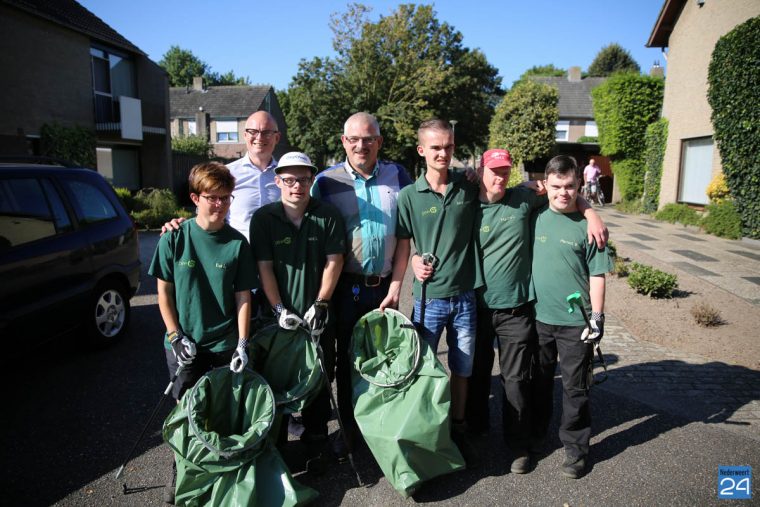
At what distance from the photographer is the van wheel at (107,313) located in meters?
5.05

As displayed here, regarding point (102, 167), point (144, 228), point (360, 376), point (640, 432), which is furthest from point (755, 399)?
point (102, 167)

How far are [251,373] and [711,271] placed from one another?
8.82 meters

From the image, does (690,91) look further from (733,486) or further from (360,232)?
(360,232)

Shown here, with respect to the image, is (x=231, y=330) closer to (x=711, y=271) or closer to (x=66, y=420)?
(x=66, y=420)

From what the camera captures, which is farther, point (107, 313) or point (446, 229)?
point (107, 313)

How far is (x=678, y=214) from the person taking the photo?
49.6ft

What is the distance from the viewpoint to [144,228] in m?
14.6

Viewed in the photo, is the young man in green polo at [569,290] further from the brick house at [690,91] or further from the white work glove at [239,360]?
the brick house at [690,91]

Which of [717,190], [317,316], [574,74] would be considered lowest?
[317,316]

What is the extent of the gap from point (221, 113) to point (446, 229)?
44255 mm

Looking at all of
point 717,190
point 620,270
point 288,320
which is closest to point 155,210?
point 620,270

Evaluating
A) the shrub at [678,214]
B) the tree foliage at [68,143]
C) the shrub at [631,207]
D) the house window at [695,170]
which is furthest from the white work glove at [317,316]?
the shrub at [631,207]

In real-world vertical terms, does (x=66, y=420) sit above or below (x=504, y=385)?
below

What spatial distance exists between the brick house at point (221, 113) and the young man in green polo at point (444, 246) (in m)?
40.7
